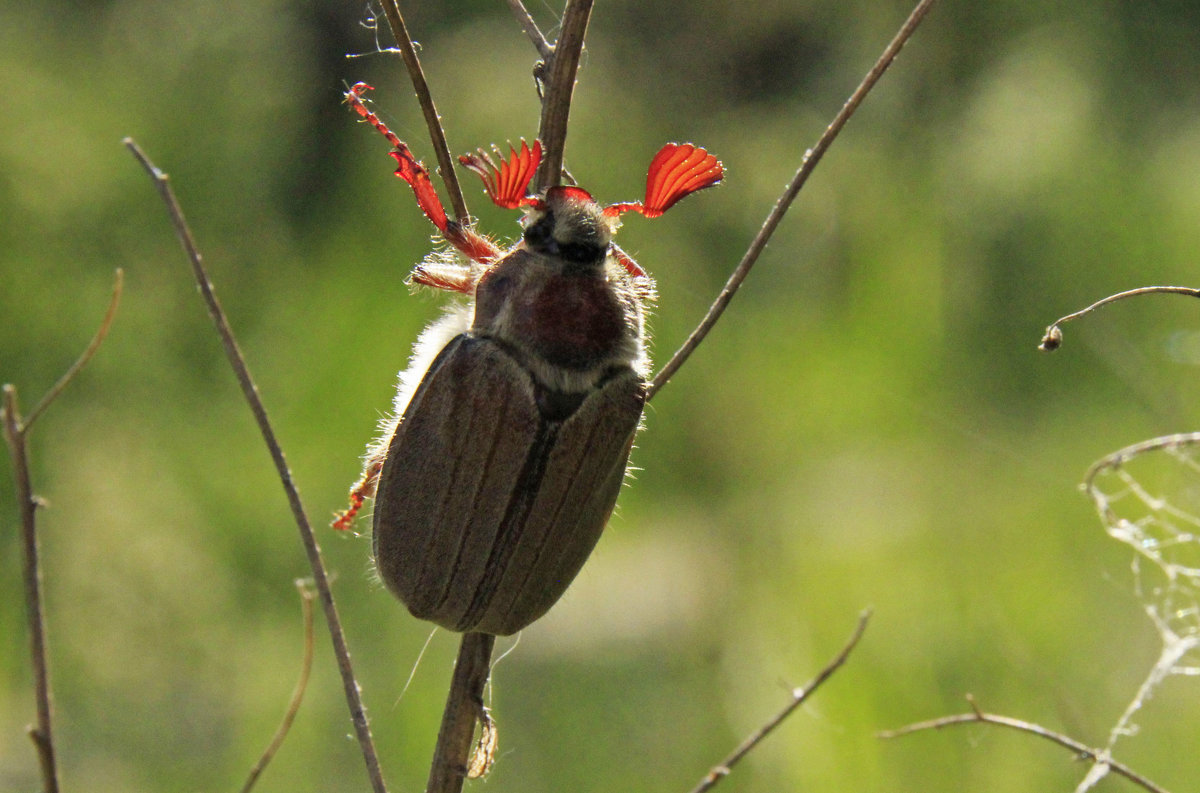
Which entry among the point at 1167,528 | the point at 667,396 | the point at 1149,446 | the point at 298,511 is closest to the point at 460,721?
the point at 298,511

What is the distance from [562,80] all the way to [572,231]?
0.25 metres

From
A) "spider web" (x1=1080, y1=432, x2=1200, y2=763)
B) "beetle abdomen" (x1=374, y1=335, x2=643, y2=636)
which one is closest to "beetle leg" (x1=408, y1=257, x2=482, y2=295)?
"beetle abdomen" (x1=374, y1=335, x2=643, y2=636)

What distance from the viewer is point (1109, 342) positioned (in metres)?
1.35

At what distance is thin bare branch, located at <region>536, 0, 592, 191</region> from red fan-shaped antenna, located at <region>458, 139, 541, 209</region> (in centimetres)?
7

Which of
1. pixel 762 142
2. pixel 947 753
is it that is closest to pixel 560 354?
pixel 947 753

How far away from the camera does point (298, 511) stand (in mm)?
614

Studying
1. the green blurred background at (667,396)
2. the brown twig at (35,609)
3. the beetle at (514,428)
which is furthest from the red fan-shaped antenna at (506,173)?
the green blurred background at (667,396)

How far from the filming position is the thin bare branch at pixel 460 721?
618mm

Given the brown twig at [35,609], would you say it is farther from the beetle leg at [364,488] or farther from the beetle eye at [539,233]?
the beetle eye at [539,233]

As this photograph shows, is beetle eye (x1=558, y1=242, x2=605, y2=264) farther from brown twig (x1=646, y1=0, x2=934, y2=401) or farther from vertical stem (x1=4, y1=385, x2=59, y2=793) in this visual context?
vertical stem (x1=4, y1=385, x2=59, y2=793)

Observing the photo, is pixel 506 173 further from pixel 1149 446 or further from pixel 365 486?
pixel 1149 446

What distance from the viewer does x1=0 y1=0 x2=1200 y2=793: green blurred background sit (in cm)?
187

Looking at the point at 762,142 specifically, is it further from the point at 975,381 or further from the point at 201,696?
the point at 201,696

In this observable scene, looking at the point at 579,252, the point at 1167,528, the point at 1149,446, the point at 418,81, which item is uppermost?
the point at 418,81
